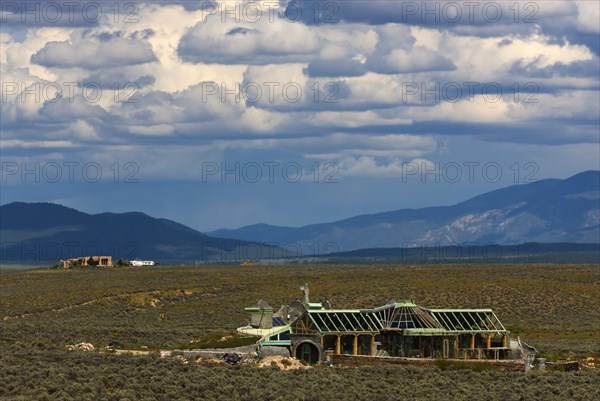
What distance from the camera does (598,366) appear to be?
2660 inches

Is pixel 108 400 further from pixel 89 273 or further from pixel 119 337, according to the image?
pixel 89 273

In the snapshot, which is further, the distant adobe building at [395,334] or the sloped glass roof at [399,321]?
the sloped glass roof at [399,321]

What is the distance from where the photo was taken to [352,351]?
220 feet

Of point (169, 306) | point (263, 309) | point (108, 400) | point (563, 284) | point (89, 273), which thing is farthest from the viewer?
point (89, 273)

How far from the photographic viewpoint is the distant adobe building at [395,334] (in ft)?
219

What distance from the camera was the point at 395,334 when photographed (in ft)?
224

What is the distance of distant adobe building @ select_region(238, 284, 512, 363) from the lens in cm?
6669

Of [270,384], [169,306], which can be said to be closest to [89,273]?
[169,306]

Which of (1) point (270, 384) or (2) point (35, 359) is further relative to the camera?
(2) point (35, 359)

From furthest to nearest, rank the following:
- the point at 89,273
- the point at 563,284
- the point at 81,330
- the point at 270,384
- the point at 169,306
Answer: the point at 89,273
the point at 563,284
the point at 169,306
the point at 81,330
the point at 270,384

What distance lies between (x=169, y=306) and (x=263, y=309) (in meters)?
39.8

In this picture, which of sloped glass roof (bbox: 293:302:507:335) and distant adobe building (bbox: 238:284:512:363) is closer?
distant adobe building (bbox: 238:284:512:363)

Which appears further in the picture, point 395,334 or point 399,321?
point 399,321

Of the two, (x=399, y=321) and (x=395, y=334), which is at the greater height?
(x=399, y=321)
